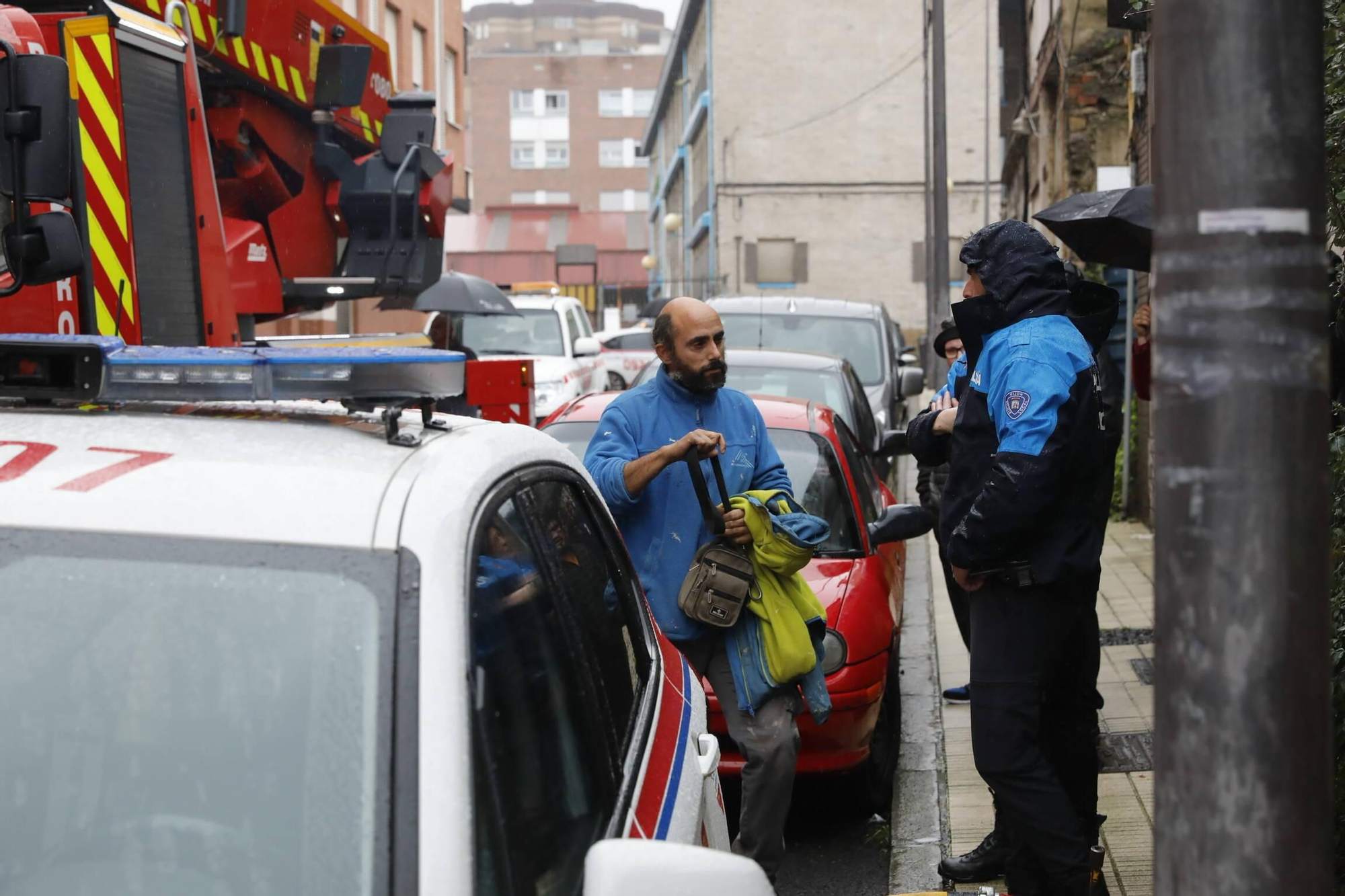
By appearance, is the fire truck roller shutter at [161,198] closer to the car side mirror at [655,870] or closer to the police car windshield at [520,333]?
the car side mirror at [655,870]

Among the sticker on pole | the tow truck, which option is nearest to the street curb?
the tow truck

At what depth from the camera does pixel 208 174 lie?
5832mm

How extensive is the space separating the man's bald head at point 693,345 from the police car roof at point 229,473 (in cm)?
208

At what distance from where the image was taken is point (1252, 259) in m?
1.92

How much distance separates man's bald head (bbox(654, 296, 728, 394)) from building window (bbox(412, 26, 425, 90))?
2574 centimetres

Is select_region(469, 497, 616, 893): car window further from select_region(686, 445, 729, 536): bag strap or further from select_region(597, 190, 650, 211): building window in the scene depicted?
select_region(597, 190, 650, 211): building window

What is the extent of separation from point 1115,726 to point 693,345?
10.0ft

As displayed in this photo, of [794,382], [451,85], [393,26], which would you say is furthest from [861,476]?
[451,85]

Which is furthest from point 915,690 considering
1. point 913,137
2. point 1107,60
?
point 913,137

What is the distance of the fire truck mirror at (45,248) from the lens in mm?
4047

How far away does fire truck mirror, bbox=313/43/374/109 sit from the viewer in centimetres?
788

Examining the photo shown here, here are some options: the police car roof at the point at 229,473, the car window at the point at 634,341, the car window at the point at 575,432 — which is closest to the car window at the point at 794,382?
the car window at the point at 575,432

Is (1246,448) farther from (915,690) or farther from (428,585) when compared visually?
(915,690)

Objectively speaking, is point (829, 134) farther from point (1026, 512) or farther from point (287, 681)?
point (287, 681)
